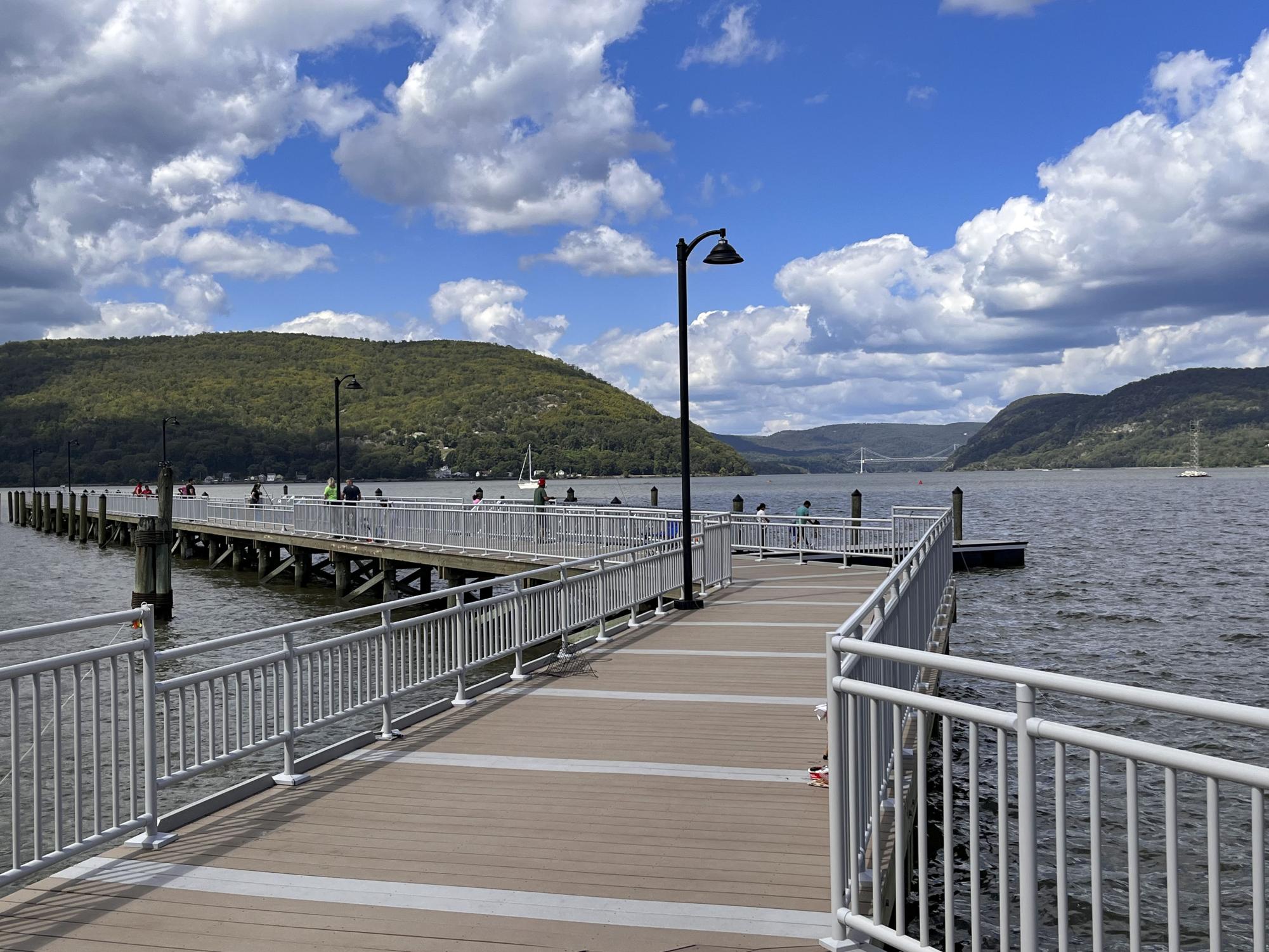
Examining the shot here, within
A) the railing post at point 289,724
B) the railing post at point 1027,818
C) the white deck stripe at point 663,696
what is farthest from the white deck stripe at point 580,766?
the railing post at point 1027,818

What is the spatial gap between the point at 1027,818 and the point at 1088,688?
48 cm

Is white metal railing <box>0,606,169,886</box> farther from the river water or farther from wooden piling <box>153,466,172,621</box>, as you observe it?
wooden piling <box>153,466,172,621</box>

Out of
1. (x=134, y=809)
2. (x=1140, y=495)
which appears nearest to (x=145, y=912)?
(x=134, y=809)

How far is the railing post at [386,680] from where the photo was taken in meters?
8.76

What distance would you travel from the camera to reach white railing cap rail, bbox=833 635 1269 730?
113 inches

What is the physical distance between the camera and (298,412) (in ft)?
472

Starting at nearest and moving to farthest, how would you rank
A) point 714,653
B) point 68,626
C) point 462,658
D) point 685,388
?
point 68,626 → point 462,658 → point 714,653 → point 685,388

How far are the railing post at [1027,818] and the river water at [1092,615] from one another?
6155 mm

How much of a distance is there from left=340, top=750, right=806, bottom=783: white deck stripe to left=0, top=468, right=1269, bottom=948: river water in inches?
128

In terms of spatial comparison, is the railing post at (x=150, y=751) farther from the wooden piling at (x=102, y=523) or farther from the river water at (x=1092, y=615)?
the wooden piling at (x=102, y=523)

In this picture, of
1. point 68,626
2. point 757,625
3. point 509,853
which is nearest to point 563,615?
point 757,625

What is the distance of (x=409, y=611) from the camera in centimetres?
3019

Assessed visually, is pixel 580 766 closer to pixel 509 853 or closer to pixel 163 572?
pixel 509 853

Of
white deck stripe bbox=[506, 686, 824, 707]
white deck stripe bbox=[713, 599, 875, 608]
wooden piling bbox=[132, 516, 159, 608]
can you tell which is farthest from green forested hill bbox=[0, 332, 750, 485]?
white deck stripe bbox=[506, 686, 824, 707]
